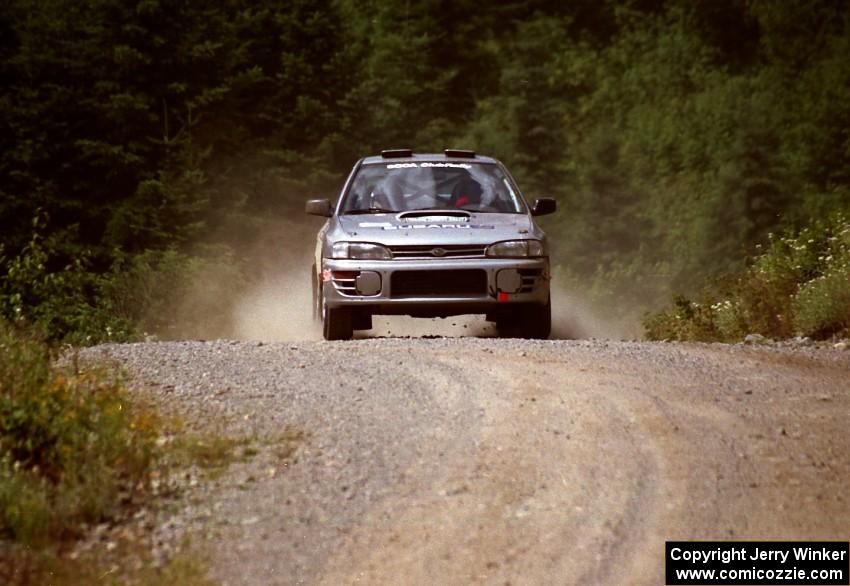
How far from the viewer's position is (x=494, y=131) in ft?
195

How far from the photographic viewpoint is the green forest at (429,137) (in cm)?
2569

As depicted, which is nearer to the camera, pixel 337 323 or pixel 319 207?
pixel 337 323

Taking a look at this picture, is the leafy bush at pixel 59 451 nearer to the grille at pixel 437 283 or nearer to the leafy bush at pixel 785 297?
the grille at pixel 437 283

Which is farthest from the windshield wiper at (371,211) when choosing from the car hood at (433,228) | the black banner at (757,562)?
the black banner at (757,562)

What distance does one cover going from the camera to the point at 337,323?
1309cm

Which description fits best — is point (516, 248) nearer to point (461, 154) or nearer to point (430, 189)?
point (430, 189)

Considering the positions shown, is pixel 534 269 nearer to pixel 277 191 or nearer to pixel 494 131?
pixel 277 191

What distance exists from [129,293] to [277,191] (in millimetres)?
17568

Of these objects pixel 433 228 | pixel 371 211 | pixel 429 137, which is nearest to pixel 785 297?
pixel 433 228

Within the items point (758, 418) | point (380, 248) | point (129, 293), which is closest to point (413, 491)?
A: point (758, 418)

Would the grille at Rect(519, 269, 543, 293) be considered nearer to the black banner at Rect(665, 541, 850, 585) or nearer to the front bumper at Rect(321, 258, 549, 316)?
the front bumper at Rect(321, 258, 549, 316)

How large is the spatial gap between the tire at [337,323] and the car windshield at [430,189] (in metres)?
1.05

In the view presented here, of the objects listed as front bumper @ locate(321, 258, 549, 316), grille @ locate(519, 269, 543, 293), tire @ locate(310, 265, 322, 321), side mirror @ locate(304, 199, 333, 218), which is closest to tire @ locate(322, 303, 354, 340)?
front bumper @ locate(321, 258, 549, 316)

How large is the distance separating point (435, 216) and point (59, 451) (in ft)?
20.4
